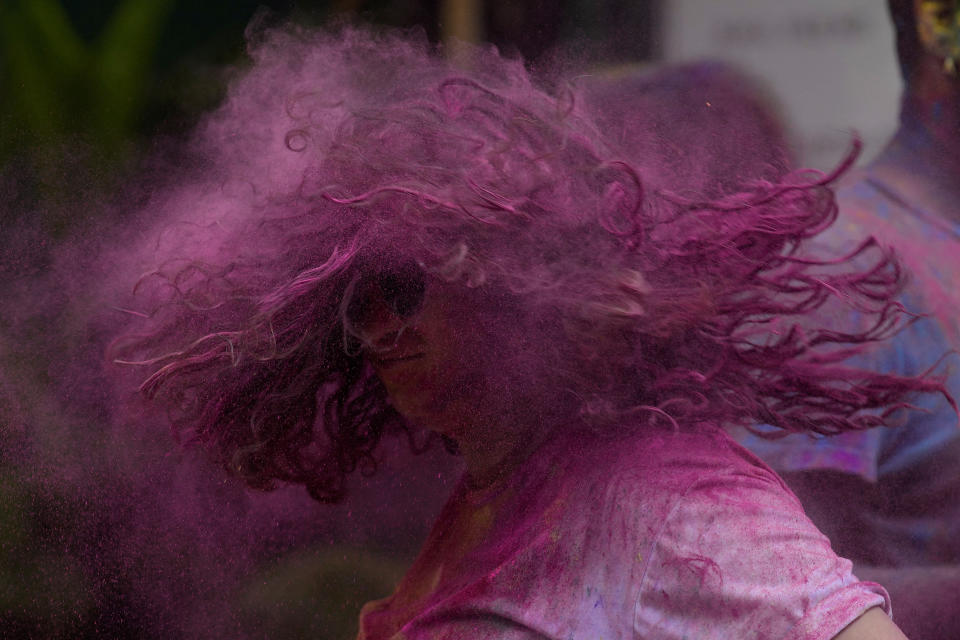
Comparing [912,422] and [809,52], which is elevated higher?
[809,52]

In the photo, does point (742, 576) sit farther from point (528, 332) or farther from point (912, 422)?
point (912, 422)

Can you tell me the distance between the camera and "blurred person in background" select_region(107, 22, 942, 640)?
0.63 metres

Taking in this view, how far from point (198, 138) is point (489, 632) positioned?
469mm

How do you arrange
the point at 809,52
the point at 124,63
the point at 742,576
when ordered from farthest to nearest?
the point at 809,52, the point at 124,63, the point at 742,576

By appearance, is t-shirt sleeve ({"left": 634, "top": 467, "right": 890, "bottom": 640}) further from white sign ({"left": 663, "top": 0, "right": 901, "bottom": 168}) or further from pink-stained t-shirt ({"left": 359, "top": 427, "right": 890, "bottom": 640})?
white sign ({"left": 663, "top": 0, "right": 901, "bottom": 168})

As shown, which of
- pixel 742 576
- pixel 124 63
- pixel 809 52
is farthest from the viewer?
pixel 809 52

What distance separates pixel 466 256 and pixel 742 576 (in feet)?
0.88

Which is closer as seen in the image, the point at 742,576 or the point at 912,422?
the point at 742,576

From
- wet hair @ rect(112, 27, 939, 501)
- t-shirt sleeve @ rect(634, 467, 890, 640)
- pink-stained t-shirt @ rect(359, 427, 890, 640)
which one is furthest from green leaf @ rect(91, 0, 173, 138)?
t-shirt sleeve @ rect(634, 467, 890, 640)

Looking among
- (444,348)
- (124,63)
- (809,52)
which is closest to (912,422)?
(809,52)

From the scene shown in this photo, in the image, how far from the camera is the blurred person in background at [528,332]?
24.8 inches

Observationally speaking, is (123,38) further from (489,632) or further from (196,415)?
(489,632)

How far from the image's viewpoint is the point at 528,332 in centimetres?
68

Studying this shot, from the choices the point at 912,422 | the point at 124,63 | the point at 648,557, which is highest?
the point at 124,63
